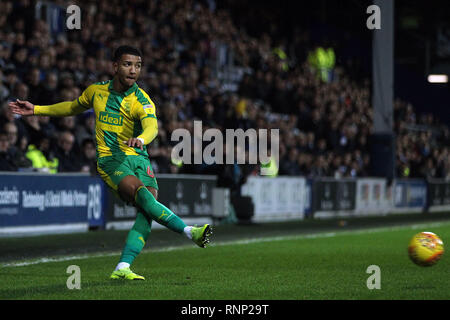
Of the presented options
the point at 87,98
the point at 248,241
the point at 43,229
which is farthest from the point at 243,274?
the point at 43,229

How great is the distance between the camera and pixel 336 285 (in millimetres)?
8734

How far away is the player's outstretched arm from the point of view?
9.02m

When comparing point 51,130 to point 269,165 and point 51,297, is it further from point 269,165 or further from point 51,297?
point 51,297

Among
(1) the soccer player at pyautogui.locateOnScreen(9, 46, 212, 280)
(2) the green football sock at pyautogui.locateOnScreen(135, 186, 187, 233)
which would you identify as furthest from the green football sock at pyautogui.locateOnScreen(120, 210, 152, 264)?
(2) the green football sock at pyautogui.locateOnScreen(135, 186, 187, 233)

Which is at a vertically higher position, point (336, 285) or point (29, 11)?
point (29, 11)

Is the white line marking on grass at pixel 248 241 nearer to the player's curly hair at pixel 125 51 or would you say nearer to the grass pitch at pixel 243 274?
the grass pitch at pixel 243 274

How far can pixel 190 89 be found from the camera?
23188mm

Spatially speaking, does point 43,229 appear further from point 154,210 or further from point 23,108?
point 154,210

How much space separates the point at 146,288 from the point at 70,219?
856cm

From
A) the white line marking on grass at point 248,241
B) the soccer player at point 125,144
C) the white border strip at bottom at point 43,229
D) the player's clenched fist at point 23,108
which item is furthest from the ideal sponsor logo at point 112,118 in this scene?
the white border strip at bottom at point 43,229

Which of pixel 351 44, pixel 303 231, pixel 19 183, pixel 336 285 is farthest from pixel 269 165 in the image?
pixel 351 44

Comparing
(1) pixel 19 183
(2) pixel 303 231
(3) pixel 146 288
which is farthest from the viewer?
(2) pixel 303 231

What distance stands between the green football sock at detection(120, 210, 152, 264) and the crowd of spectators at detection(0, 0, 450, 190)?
22.7 ft

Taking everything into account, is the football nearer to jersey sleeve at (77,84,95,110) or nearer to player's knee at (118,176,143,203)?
player's knee at (118,176,143,203)
